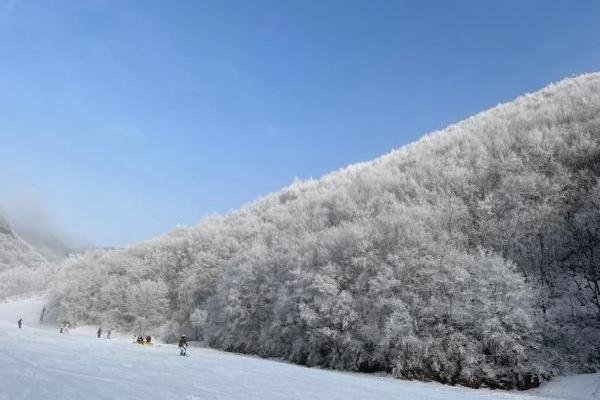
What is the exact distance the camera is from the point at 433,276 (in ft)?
163

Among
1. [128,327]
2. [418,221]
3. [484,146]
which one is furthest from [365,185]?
[128,327]

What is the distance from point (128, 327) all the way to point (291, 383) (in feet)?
220

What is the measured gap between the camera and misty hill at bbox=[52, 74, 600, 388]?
4450 centimetres

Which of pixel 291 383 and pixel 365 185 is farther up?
pixel 365 185

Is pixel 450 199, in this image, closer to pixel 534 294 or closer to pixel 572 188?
pixel 572 188

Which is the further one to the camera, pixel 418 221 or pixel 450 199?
pixel 450 199

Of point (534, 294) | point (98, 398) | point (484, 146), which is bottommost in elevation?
point (98, 398)

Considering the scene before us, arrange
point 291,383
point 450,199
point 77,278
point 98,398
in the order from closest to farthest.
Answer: point 98,398
point 291,383
point 450,199
point 77,278

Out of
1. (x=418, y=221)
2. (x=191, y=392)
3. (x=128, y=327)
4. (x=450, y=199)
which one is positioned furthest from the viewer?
(x=128, y=327)

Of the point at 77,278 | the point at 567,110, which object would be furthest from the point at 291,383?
the point at 77,278

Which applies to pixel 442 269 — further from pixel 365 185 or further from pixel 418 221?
pixel 365 185

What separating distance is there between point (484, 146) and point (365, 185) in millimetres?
19594

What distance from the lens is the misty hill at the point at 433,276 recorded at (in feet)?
146

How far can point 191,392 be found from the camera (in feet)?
60.6
